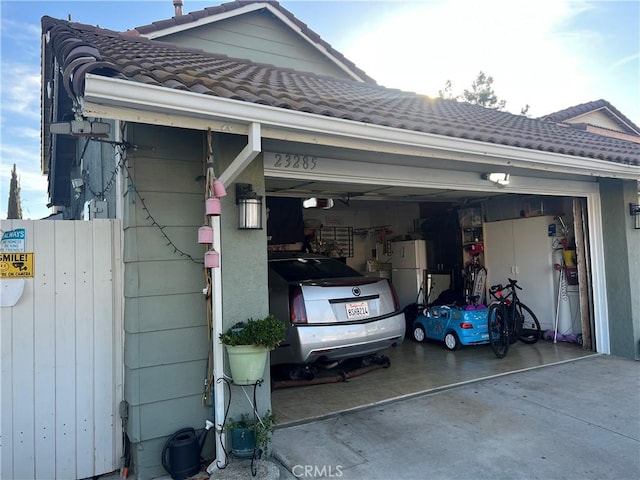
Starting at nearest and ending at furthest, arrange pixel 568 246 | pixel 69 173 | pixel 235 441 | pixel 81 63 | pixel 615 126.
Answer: pixel 81 63
pixel 235 441
pixel 568 246
pixel 69 173
pixel 615 126

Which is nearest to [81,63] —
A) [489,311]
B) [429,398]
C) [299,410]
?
[299,410]

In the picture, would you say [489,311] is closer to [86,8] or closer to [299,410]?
[299,410]

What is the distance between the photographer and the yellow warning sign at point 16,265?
122 inches

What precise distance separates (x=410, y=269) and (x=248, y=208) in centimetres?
644

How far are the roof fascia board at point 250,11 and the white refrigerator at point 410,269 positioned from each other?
3.81 meters

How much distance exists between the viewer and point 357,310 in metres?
4.79

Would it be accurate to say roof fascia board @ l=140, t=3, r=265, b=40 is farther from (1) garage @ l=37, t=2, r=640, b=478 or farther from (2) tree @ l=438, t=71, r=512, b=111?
(2) tree @ l=438, t=71, r=512, b=111

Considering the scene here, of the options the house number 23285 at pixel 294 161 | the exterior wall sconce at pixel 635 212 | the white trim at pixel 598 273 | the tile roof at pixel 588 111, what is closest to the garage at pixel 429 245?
the house number 23285 at pixel 294 161

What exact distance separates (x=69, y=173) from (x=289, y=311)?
6.53m

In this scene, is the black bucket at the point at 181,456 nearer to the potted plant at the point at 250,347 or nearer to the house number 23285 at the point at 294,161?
the potted plant at the point at 250,347

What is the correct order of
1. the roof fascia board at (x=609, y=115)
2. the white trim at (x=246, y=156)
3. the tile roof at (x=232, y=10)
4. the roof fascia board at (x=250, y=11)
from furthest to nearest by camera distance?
the roof fascia board at (x=609, y=115)
the roof fascia board at (x=250, y=11)
the tile roof at (x=232, y=10)
the white trim at (x=246, y=156)

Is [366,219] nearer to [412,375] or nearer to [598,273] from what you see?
[598,273]

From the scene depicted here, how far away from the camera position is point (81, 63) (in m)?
2.33

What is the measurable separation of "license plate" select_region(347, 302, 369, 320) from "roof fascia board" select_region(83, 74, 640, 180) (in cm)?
192
